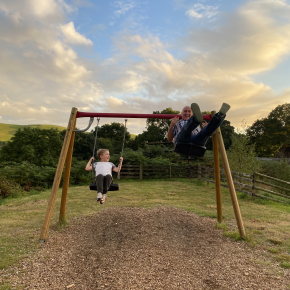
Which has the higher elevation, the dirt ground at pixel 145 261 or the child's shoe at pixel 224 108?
the child's shoe at pixel 224 108

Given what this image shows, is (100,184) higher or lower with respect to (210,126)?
lower

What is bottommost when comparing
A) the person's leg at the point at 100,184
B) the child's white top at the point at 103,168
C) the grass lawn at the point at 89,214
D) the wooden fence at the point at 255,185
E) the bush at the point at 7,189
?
the bush at the point at 7,189

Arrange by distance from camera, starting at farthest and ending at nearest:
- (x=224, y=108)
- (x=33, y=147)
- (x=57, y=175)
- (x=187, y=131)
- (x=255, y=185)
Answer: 1. (x=33, y=147)
2. (x=255, y=185)
3. (x=57, y=175)
4. (x=187, y=131)
5. (x=224, y=108)

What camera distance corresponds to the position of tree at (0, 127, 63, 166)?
20938 mm

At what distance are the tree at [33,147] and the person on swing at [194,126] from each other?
18011 millimetres

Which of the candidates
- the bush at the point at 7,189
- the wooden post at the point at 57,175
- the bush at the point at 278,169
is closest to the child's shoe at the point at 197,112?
the wooden post at the point at 57,175

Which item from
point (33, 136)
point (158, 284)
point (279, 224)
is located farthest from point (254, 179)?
point (33, 136)

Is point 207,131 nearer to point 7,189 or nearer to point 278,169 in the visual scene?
point 7,189

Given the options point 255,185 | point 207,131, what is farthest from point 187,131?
point 255,185

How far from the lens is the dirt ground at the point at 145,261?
3.33 meters

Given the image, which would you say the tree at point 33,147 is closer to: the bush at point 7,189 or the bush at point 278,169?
the bush at point 7,189

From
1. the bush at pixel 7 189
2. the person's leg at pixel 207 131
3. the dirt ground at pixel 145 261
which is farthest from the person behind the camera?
the bush at pixel 7 189

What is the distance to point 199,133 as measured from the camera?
436 centimetres

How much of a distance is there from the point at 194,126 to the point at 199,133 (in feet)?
0.99
